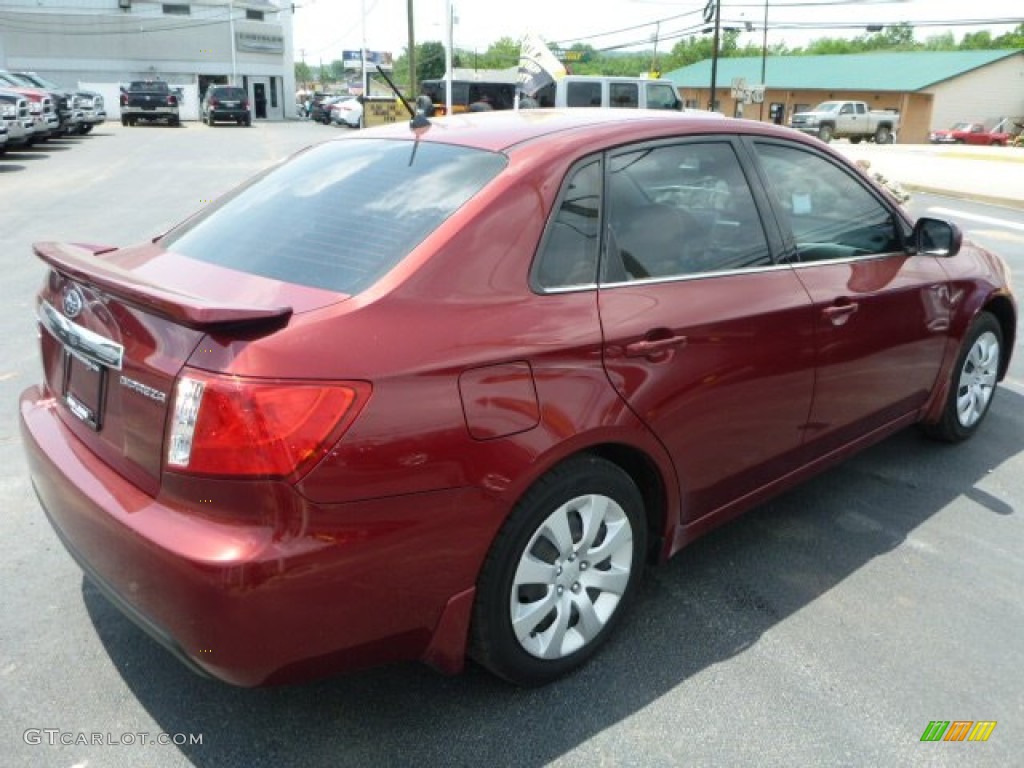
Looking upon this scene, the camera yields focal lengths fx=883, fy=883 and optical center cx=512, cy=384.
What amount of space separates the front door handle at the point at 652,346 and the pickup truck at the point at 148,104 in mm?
41821

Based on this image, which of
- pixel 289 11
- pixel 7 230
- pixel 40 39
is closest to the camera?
pixel 7 230

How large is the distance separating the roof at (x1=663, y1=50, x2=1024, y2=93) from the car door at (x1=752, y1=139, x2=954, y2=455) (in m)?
57.7

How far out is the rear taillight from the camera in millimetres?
2055

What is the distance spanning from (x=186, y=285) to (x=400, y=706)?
54.9 inches

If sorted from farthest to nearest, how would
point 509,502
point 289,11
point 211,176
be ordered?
point 289,11 → point 211,176 → point 509,502

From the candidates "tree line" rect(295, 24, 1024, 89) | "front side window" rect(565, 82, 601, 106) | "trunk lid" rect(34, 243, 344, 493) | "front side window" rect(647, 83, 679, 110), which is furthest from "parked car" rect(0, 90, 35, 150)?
"tree line" rect(295, 24, 1024, 89)

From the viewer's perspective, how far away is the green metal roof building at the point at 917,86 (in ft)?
181

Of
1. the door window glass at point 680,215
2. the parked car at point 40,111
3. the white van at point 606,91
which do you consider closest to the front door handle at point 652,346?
the door window glass at point 680,215

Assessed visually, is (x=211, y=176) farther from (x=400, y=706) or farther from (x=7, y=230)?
(x=400, y=706)

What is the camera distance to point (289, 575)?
207 centimetres

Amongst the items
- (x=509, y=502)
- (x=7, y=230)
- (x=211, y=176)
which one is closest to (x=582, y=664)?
(x=509, y=502)

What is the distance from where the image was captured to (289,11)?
220ft

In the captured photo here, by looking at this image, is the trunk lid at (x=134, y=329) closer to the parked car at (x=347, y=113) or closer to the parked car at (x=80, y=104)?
the parked car at (x=80, y=104)

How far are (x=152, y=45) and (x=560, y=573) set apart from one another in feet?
213
